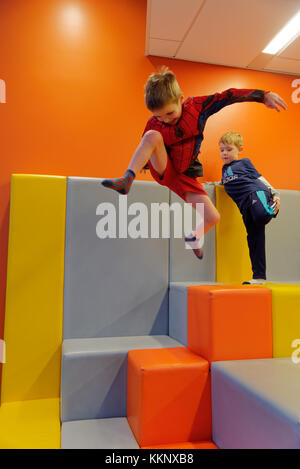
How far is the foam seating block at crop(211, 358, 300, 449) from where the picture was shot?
1086mm

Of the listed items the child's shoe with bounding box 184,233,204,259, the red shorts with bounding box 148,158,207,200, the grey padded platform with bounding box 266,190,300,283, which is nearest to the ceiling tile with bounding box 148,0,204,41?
the red shorts with bounding box 148,158,207,200

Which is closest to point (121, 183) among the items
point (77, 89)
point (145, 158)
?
point (145, 158)

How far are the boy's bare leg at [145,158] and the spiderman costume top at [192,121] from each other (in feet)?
0.22

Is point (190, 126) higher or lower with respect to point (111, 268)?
higher

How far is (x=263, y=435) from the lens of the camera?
1.18m

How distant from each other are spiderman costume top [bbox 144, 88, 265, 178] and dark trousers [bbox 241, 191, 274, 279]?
0.70 metres

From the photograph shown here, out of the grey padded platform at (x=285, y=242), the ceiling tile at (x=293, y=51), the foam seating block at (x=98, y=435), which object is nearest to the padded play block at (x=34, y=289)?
the foam seating block at (x=98, y=435)

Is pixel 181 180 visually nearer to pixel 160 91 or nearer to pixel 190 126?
pixel 190 126

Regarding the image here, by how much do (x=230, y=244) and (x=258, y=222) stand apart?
32 cm

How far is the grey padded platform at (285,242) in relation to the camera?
2650 mm

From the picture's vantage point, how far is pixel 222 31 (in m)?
2.59

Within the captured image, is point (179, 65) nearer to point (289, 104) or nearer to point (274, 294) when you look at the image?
point (289, 104)

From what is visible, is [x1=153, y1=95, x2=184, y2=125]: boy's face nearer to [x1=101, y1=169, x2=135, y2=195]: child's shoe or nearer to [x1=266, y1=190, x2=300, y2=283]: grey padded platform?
[x1=101, y1=169, x2=135, y2=195]: child's shoe

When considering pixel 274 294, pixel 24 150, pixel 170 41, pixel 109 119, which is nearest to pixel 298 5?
pixel 170 41
